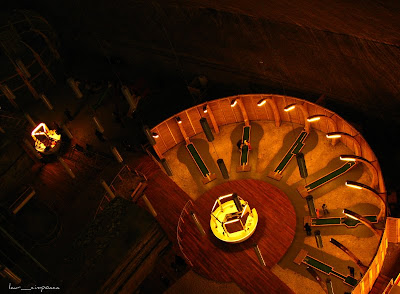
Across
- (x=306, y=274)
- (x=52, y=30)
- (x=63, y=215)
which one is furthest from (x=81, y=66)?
(x=306, y=274)

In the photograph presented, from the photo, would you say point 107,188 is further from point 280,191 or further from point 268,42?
point 268,42

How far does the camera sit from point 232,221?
1869 centimetres

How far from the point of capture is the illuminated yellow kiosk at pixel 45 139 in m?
24.6

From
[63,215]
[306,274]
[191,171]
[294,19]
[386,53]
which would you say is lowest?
[306,274]

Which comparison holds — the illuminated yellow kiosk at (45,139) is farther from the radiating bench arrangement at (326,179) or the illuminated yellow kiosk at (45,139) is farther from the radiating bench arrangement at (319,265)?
the radiating bench arrangement at (319,265)

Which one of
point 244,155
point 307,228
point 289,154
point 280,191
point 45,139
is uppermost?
point 45,139

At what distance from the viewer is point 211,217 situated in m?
19.9

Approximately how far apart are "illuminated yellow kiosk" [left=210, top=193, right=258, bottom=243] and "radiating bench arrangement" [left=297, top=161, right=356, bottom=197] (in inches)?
96.3

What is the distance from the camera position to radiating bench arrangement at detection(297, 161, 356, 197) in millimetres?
20031

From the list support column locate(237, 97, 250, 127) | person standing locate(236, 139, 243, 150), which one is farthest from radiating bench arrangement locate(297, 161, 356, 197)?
support column locate(237, 97, 250, 127)

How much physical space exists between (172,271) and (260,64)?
35.4 ft

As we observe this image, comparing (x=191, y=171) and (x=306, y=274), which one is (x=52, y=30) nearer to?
(x=191, y=171)

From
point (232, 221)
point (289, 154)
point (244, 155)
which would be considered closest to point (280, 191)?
point (289, 154)

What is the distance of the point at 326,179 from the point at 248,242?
4.58 metres
